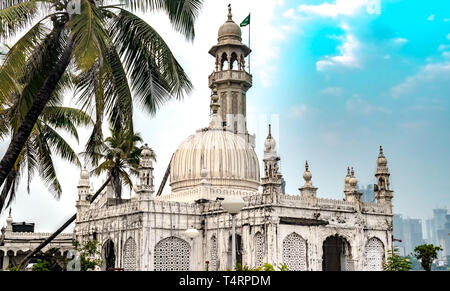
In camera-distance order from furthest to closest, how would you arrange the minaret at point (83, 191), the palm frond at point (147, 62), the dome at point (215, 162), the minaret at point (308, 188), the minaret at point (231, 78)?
1. the minaret at point (231, 78)
2. the minaret at point (83, 191)
3. the dome at point (215, 162)
4. the minaret at point (308, 188)
5. the palm frond at point (147, 62)

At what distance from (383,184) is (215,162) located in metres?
11.1

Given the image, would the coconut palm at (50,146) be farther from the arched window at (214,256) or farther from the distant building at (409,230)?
the distant building at (409,230)

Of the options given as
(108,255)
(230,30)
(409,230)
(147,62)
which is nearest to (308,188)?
(108,255)

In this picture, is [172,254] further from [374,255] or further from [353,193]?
[374,255]

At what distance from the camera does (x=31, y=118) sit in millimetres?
17422

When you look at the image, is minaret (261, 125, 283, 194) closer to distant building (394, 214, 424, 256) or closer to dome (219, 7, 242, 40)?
dome (219, 7, 242, 40)

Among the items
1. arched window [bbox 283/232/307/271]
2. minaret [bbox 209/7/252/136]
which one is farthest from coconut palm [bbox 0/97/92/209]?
minaret [bbox 209/7/252/136]

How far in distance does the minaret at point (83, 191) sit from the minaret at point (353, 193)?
18.1 m

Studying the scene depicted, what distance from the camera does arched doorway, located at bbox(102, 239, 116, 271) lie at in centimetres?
4028

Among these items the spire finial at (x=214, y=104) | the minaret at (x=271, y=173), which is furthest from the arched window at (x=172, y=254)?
the spire finial at (x=214, y=104)

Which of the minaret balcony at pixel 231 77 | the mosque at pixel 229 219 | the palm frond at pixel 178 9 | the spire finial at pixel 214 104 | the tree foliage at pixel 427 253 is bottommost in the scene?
the tree foliage at pixel 427 253

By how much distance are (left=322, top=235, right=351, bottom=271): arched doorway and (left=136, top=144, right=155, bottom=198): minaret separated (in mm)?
10904

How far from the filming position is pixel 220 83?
5250 centimetres

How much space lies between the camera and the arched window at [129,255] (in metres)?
36.9
